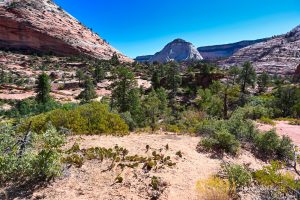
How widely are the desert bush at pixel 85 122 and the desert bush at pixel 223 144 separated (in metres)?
4.98

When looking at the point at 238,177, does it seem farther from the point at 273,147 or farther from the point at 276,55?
the point at 276,55

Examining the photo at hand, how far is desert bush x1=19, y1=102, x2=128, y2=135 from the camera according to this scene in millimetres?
15961

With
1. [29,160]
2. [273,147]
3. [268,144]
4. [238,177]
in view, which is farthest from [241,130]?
[29,160]

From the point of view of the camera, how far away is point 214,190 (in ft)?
28.7

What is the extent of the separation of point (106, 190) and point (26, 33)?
9781 centimetres

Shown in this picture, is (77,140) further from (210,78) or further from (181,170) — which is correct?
(210,78)

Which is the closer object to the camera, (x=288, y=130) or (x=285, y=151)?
(x=285, y=151)

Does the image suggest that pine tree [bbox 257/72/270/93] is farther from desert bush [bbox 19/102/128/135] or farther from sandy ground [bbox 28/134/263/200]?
sandy ground [bbox 28/134/263/200]

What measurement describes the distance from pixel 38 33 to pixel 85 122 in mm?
89877

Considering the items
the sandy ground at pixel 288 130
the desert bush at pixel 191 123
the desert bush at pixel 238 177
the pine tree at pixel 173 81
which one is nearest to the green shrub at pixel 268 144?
the desert bush at pixel 191 123

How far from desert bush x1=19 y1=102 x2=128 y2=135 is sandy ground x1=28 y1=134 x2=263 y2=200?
2413mm

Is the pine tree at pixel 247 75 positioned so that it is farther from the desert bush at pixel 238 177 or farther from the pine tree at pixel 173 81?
the desert bush at pixel 238 177

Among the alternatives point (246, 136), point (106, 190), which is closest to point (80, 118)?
point (106, 190)

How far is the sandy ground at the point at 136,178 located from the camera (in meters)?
9.22
